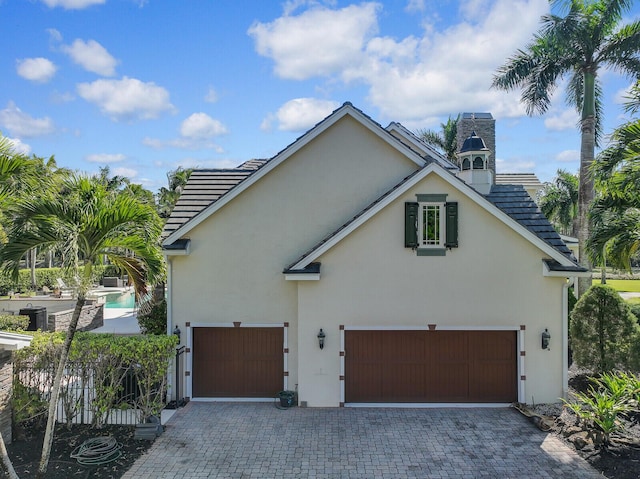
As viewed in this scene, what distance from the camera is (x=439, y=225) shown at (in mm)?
13023

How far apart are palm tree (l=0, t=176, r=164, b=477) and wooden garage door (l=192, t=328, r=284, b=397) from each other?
17.2 feet

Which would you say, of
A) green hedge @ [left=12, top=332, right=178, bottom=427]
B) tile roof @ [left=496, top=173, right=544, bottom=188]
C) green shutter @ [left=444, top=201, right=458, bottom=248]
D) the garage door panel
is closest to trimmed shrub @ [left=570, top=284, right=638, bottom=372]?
green shutter @ [left=444, top=201, right=458, bottom=248]

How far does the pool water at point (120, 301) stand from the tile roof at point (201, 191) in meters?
22.4

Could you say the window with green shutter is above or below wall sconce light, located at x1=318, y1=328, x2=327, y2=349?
above

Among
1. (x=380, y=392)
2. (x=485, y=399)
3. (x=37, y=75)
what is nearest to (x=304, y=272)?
(x=380, y=392)

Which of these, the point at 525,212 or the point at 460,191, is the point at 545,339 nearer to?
the point at 525,212

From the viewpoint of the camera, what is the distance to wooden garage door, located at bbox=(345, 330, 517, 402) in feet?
43.2

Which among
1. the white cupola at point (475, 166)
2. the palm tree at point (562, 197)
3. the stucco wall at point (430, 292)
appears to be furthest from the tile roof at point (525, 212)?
the palm tree at point (562, 197)

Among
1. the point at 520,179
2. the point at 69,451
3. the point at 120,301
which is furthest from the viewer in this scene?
the point at 120,301

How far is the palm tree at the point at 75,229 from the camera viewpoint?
8.51 meters

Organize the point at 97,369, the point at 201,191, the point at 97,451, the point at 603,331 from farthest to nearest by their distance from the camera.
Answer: the point at 201,191 → the point at 603,331 → the point at 97,369 → the point at 97,451

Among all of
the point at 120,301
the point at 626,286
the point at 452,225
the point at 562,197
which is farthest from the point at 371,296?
the point at 626,286

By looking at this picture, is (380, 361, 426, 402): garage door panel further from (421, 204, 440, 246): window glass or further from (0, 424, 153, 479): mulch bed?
(0, 424, 153, 479): mulch bed

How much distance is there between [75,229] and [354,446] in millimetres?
7887
